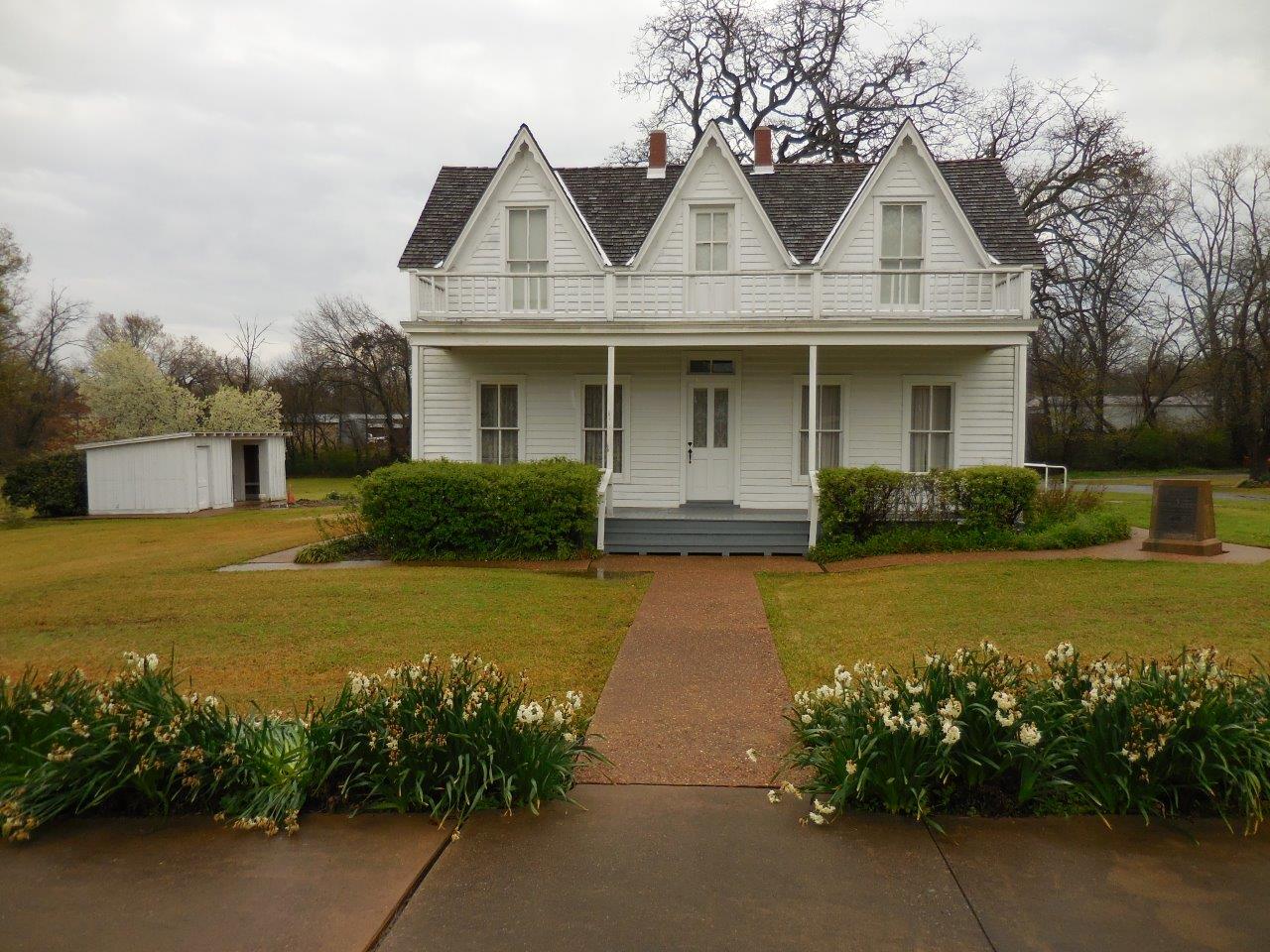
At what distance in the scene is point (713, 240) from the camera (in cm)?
1580

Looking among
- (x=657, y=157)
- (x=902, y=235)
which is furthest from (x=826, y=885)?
(x=657, y=157)

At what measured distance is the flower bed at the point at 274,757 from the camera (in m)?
3.98

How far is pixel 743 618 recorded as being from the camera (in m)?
8.79

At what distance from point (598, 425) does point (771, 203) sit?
6.13 metres

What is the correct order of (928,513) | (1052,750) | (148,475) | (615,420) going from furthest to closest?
(148,475), (615,420), (928,513), (1052,750)

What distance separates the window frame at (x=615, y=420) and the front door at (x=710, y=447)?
4.10ft

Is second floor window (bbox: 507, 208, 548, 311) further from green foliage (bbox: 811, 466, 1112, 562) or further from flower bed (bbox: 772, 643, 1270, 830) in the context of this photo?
flower bed (bbox: 772, 643, 1270, 830)

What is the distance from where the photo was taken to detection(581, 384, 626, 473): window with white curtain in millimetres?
16312

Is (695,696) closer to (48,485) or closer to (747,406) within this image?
(747,406)

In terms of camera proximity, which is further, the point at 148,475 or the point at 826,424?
the point at 148,475

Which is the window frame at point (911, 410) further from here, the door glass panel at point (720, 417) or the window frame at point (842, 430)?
the door glass panel at point (720, 417)

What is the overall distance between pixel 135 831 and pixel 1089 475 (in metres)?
39.6

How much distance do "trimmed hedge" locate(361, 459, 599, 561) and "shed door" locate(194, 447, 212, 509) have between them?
15.1 meters

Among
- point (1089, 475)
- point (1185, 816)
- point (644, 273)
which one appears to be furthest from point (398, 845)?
point (1089, 475)
